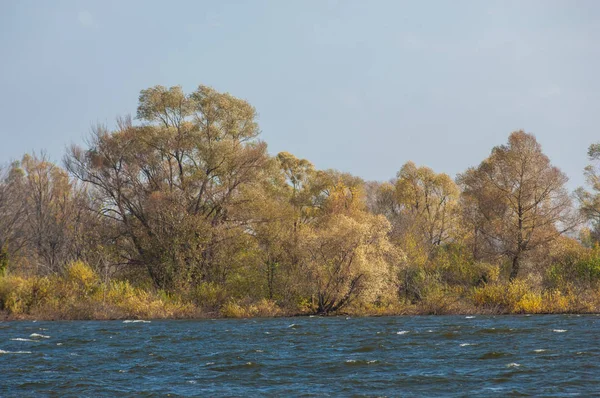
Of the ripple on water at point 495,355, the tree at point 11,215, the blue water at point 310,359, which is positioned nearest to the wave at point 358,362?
the blue water at point 310,359

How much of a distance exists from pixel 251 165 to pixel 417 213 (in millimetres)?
21912

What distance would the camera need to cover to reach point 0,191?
6234cm

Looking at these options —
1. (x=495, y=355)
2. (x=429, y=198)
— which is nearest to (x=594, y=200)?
(x=429, y=198)

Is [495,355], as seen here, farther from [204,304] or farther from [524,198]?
[524,198]

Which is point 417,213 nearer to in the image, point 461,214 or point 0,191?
point 461,214

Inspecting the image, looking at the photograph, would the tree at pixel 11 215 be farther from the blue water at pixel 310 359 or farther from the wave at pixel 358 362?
the wave at pixel 358 362

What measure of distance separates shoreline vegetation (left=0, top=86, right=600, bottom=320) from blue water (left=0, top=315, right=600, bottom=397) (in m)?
7.60

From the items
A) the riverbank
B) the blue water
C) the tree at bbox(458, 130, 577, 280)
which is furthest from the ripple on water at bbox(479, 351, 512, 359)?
the tree at bbox(458, 130, 577, 280)

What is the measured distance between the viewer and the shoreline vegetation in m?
43.8

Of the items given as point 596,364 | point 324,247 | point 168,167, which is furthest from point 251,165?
point 596,364

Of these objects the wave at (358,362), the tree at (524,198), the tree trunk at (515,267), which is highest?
the tree at (524,198)

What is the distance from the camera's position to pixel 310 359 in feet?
75.5

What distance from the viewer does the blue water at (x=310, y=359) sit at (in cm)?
1756

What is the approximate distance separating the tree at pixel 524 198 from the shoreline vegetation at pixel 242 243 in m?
0.10
